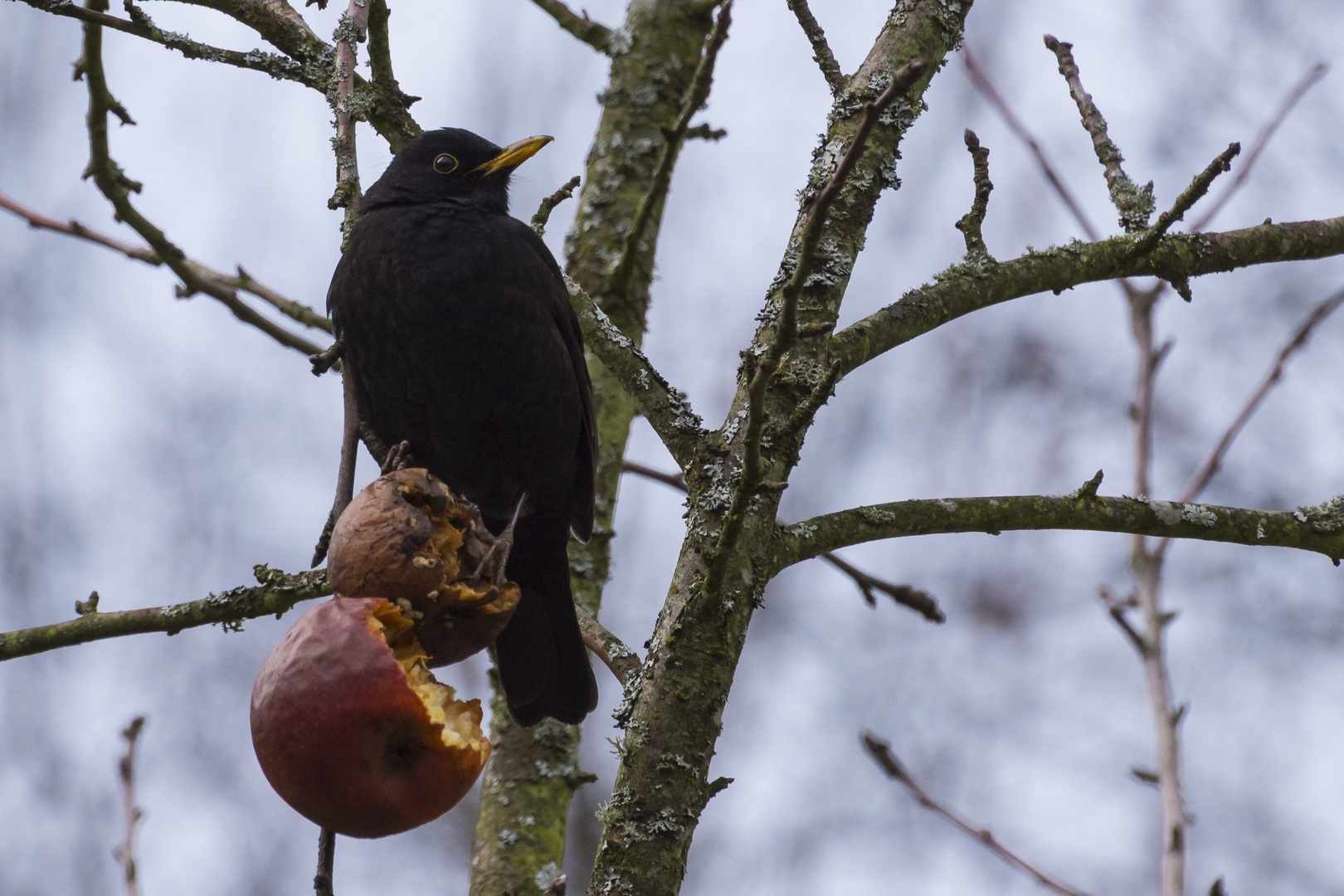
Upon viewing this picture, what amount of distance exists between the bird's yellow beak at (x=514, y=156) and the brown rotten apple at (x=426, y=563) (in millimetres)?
2022

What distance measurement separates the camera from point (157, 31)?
9.16 feet

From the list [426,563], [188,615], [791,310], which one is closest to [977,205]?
[791,310]

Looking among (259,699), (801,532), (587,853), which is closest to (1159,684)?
(801,532)

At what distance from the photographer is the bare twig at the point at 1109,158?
2984 mm

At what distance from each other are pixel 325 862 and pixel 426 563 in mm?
445

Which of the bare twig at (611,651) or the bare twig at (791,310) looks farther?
the bare twig at (611,651)

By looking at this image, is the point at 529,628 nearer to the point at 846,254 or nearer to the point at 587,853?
the point at 846,254

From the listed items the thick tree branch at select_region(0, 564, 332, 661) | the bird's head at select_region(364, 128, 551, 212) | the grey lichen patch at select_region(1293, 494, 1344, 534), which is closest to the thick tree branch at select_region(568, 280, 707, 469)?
the thick tree branch at select_region(0, 564, 332, 661)

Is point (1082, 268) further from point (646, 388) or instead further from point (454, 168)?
point (454, 168)

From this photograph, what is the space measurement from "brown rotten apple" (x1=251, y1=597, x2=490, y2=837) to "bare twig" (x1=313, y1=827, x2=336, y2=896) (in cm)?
3

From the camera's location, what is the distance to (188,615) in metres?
2.52

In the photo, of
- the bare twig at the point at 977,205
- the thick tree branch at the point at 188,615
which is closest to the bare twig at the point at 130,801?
the thick tree branch at the point at 188,615

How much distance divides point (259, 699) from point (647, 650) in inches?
33.1

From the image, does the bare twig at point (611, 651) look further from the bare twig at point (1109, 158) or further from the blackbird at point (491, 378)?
the bare twig at point (1109, 158)
